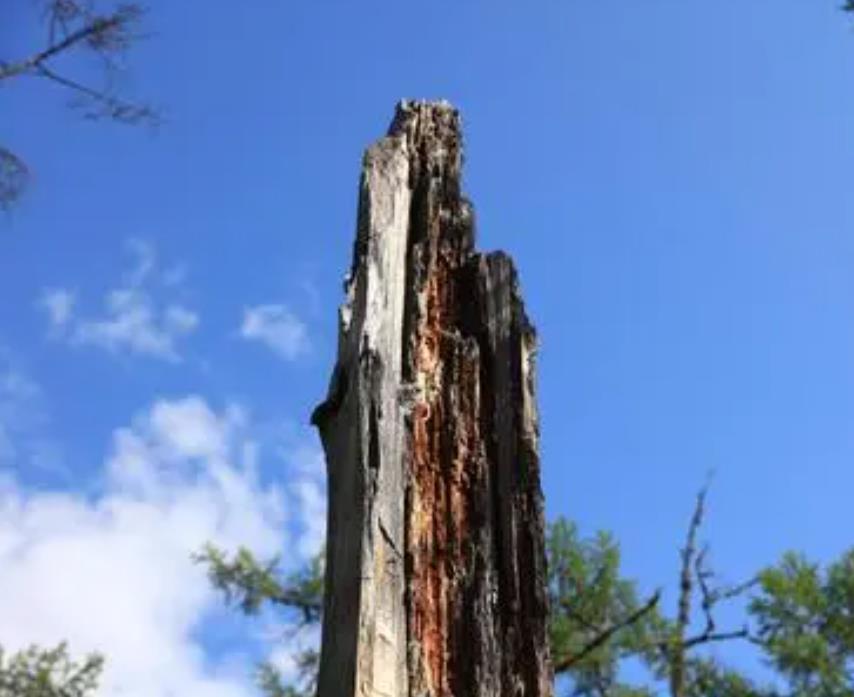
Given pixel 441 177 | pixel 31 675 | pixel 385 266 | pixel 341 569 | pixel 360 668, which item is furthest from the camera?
pixel 31 675

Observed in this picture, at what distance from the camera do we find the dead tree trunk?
243cm

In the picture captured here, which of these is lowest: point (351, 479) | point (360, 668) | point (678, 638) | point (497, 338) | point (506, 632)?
point (360, 668)

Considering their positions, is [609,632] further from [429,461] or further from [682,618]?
[429,461]

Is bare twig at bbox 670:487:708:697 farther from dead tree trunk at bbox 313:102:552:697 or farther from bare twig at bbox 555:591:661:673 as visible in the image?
dead tree trunk at bbox 313:102:552:697

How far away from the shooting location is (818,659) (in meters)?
17.1

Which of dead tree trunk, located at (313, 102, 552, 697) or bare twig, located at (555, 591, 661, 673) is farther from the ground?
bare twig, located at (555, 591, 661, 673)

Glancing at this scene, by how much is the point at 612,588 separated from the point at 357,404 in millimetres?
14384

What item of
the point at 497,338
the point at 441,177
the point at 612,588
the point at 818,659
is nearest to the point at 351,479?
the point at 497,338

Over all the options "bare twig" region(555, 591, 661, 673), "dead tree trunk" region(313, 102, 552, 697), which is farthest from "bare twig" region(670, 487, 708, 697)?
"dead tree trunk" region(313, 102, 552, 697)

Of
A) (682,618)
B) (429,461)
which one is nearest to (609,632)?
(682,618)

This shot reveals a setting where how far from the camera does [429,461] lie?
2760mm

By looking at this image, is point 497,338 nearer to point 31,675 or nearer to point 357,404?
point 357,404

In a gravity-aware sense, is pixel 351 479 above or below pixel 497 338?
below

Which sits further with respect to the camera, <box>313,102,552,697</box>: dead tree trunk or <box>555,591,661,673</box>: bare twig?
<box>555,591,661,673</box>: bare twig
